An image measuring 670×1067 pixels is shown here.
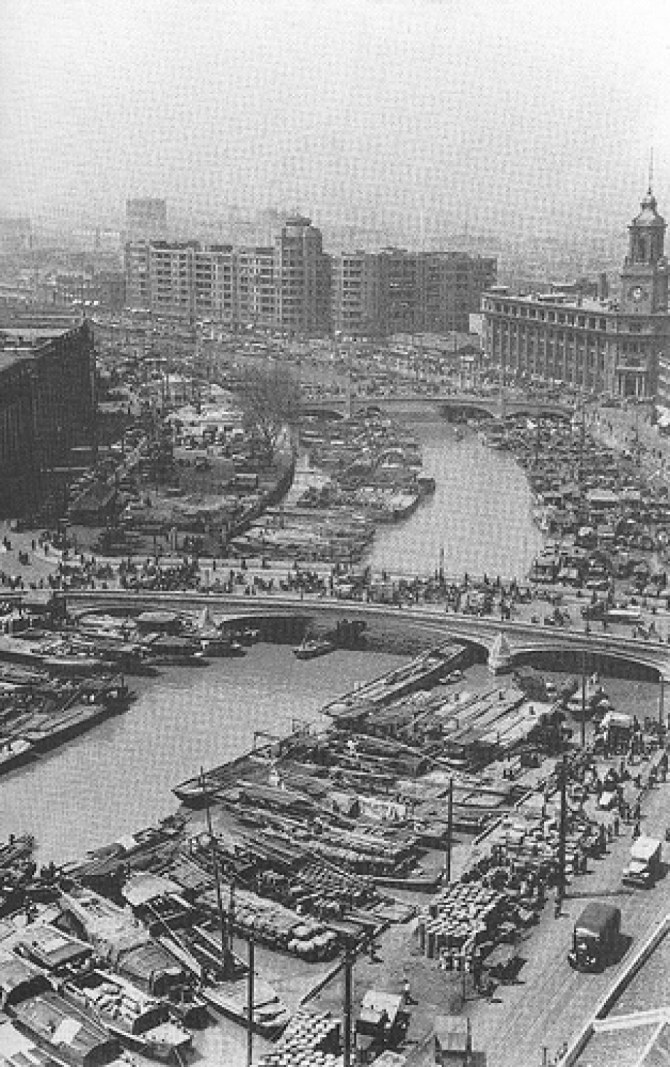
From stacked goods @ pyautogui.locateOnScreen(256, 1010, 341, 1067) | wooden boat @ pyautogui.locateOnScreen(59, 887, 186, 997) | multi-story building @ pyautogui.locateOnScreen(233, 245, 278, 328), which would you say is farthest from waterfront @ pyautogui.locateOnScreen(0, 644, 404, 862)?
multi-story building @ pyautogui.locateOnScreen(233, 245, 278, 328)

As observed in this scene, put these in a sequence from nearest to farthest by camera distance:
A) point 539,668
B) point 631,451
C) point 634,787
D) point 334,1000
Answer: point 334,1000 < point 634,787 < point 539,668 < point 631,451

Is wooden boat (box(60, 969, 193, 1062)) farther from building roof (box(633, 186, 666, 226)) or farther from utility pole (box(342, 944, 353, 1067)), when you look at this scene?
building roof (box(633, 186, 666, 226))

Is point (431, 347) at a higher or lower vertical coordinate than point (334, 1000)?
higher

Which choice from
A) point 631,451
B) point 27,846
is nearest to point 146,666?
point 27,846

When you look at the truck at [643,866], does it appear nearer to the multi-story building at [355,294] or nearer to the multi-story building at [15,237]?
the multi-story building at [15,237]

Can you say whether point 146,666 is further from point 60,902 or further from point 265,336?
point 265,336

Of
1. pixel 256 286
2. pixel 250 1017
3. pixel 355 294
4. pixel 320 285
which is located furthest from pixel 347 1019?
pixel 256 286

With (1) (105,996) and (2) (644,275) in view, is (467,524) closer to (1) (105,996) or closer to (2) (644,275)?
(2) (644,275)
